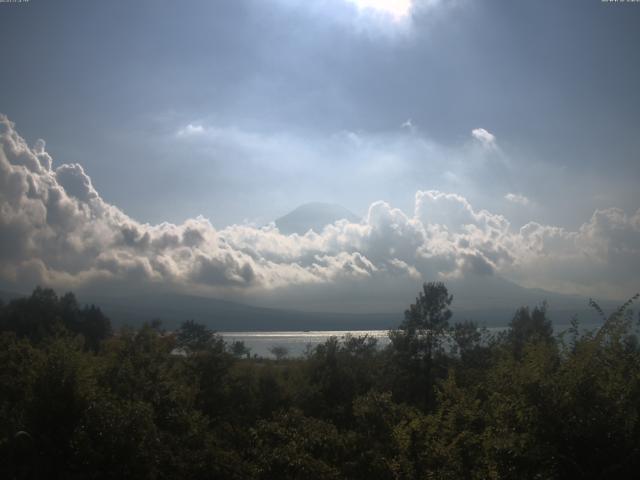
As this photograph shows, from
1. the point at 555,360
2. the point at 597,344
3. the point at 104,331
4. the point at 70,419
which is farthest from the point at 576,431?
the point at 104,331

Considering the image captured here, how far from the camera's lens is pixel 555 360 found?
15219mm

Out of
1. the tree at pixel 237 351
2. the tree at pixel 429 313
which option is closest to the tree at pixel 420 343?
the tree at pixel 429 313

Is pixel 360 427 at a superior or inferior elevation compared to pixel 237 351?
inferior

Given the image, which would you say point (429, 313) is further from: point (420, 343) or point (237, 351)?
point (237, 351)

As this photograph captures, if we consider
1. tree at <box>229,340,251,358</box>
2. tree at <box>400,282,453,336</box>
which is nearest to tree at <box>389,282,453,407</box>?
tree at <box>400,282,453,336</box>

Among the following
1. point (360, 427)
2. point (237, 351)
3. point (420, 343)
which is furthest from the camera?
point (237, 351)

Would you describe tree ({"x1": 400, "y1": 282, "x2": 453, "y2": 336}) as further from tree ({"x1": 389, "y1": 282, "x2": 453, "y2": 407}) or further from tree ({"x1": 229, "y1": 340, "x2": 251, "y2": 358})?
tree ({"x1": 229, "y1": 340, "x2": 251, "y2": 358})

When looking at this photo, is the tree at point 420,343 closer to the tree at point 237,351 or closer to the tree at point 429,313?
the tree at point 429,313

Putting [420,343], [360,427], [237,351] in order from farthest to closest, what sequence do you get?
[237,351] < [420,343] < [360,427]

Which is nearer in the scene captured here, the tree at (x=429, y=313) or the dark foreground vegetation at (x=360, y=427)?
the dark foreground vegetation at (x=360, y=427)

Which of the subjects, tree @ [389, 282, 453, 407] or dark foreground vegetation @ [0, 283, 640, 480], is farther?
tree @ [389, 282, 453, 407]

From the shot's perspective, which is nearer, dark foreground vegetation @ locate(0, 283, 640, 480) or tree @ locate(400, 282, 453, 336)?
dark foreground vegetation @ locate(0, 283, 640, 480)

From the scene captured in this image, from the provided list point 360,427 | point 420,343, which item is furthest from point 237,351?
point 360,427

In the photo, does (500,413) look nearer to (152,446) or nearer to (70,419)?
(152,446)
